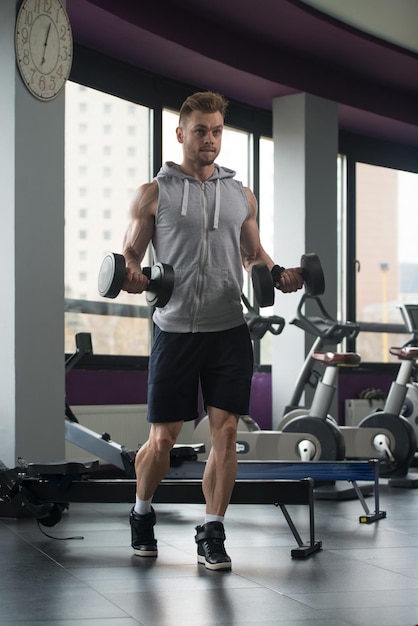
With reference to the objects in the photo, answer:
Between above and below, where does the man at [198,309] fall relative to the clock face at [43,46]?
below

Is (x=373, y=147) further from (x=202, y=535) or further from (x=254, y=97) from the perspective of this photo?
(x=202, y=535)

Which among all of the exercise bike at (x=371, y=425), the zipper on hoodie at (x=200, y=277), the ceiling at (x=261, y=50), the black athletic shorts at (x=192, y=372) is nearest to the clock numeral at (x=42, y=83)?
the ceiling at (x=261, y=50)

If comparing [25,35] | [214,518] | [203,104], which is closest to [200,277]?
[203,104]

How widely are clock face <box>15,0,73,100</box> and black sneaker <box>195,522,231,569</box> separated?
2.35 metres

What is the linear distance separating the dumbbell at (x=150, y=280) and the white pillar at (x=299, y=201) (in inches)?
162

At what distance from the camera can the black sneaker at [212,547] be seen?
10.4 ft

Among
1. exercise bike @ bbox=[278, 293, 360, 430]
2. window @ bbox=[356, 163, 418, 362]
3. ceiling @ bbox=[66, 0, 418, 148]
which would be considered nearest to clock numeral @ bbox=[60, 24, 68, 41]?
ceiling @ bbox=[66, 0, 418, 148]

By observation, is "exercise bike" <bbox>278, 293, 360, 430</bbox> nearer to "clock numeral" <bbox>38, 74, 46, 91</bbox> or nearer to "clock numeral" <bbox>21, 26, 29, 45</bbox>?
"clock numeral" <bbox>38, 74, 46, 91</bbox>

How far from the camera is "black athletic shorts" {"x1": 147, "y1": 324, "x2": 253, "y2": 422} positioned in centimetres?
330

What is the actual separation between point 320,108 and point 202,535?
4.85m

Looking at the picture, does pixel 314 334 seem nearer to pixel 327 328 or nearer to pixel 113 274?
pixel 327 328

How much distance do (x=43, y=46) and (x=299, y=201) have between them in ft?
10.1

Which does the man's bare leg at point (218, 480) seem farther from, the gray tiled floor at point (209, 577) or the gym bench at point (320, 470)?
the gym bench at point (320, 470)

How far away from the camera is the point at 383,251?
8.80 metres
